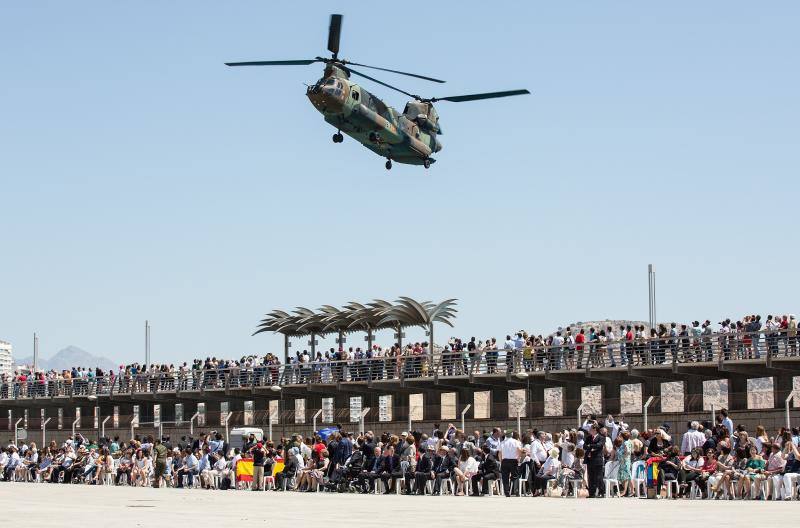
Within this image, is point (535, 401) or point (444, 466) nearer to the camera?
point (444, 466)

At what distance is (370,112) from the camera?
49.6 m

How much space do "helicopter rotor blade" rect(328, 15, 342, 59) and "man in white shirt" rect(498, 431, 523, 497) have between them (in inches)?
799

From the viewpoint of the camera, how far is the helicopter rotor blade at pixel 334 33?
48688mm

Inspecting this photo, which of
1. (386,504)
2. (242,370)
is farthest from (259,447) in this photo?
(242,370)

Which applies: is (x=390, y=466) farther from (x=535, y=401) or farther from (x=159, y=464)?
(x=535, y=401)

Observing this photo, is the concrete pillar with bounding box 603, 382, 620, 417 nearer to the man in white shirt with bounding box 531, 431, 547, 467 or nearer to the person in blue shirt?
the person in blue shirt

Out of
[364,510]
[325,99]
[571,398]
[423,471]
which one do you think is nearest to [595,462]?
[423,471]

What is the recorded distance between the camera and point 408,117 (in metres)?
53.4

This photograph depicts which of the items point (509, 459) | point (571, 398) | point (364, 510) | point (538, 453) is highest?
point (571, 398)

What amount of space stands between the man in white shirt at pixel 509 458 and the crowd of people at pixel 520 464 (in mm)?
23

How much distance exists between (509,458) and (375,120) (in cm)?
2000

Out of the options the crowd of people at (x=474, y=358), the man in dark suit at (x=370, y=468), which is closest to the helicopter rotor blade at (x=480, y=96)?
the crowd of people at (x=474, y=358)

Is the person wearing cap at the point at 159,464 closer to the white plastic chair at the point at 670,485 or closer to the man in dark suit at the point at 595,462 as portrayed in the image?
the man in dark suit at the point at 595,462

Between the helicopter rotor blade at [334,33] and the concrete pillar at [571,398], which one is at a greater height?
the helicopter rotor blade at [334,33]
